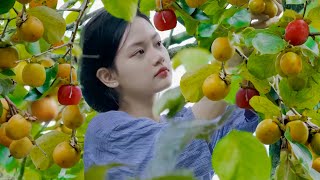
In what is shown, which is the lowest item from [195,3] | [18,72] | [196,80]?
[18,72]

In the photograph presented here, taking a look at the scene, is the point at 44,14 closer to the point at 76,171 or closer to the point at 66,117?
the point at 66,117

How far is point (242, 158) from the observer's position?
59 centimetres

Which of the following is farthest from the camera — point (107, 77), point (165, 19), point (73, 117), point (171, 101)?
point (107, 77)

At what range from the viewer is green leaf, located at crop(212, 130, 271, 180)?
1.94ft

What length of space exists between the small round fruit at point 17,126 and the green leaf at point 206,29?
1.37ft

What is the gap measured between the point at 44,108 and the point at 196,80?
1.65 feet

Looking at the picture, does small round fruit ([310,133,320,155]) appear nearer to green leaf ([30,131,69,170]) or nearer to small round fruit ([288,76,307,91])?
small round fruit ([288,76,307,91])

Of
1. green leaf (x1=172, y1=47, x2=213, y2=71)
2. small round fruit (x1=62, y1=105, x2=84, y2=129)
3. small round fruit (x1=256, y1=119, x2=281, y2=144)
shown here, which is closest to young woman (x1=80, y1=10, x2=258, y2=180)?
small round fruit (x1=62, y1=105, x2=84, y2=129)

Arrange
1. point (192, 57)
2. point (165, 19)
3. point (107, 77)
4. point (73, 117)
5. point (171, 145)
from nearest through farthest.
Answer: point (171, 145), point (192, 57), point (165, 19), point (73, 117), point (107, 77)

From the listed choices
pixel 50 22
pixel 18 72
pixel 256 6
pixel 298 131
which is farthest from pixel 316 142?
pixel 18 72

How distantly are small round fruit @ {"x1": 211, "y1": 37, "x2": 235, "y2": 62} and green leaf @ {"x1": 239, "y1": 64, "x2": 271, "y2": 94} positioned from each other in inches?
2.2

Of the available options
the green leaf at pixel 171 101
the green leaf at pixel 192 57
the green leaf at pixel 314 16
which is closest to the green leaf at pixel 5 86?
the green leaf at pixel 314 16

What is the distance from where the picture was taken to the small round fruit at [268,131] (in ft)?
3.71

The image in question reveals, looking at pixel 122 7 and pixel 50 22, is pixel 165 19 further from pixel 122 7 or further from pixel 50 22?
pixel 122 7
